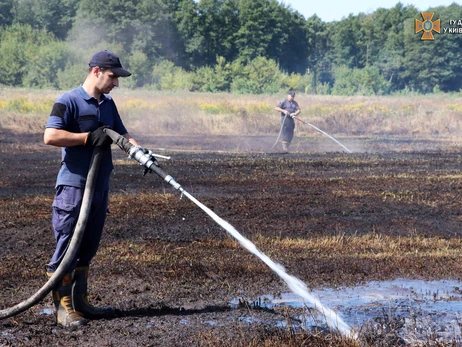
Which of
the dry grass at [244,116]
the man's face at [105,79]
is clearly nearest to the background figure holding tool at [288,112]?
the dry grass at [244,116]

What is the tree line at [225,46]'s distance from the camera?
61.8m

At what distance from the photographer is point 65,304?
6051 millimetres

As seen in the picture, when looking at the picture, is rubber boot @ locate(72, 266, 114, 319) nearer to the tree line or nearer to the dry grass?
the dry grass

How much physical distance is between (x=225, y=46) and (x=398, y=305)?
76.6 m

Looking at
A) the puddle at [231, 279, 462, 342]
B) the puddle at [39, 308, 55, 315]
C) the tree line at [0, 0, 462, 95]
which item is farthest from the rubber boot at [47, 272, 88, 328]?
the tree line at [0, 0, 462, 95]

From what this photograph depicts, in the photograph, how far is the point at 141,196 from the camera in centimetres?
1352

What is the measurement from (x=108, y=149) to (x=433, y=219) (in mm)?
7057

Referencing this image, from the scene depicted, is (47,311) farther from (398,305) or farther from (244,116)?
(244,116)

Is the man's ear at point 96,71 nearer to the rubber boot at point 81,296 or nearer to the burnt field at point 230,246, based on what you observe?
the rubber boot at point 81,296

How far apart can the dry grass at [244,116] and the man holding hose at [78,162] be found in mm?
28667

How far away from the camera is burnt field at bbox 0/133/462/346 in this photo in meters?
5.94

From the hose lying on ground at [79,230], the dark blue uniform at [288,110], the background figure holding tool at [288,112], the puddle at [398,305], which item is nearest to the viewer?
the hose lying on ground at [79,230]

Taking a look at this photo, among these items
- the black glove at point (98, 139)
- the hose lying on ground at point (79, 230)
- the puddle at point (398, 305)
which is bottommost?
the puddle at point (398, 305)

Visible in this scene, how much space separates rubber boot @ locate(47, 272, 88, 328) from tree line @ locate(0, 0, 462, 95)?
52.0 meters
